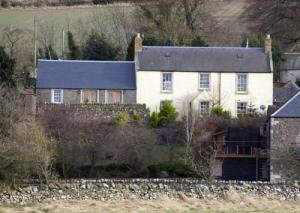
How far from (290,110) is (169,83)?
10150 mm

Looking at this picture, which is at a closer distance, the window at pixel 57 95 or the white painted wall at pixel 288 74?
the window at pixel 57 95

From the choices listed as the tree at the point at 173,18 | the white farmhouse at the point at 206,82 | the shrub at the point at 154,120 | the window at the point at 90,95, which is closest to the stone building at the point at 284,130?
the shrub at the point at 154,120

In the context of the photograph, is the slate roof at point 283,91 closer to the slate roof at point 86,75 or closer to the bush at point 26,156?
the slate roof at point 86,75

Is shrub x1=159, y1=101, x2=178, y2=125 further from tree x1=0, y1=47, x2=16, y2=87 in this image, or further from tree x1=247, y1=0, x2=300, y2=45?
tree x1=247, y1=0, x2=300, y2=45

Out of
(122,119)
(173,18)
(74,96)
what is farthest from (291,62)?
(122,119)

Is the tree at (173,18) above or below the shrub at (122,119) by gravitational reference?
above

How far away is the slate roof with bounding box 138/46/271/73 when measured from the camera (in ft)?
196

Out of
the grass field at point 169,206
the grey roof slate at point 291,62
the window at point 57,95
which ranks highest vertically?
the grey roof slate at point 291,62

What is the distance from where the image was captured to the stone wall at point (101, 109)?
55406 millimetres

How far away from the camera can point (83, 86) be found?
59.0 m

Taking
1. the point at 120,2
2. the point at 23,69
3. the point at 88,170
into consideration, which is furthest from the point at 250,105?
the point at 120,2

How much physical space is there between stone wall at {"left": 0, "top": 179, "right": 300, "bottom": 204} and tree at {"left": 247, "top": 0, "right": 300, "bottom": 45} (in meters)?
26.0

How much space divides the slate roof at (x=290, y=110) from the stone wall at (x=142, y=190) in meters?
3.62

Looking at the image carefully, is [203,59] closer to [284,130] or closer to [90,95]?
[90,95]
